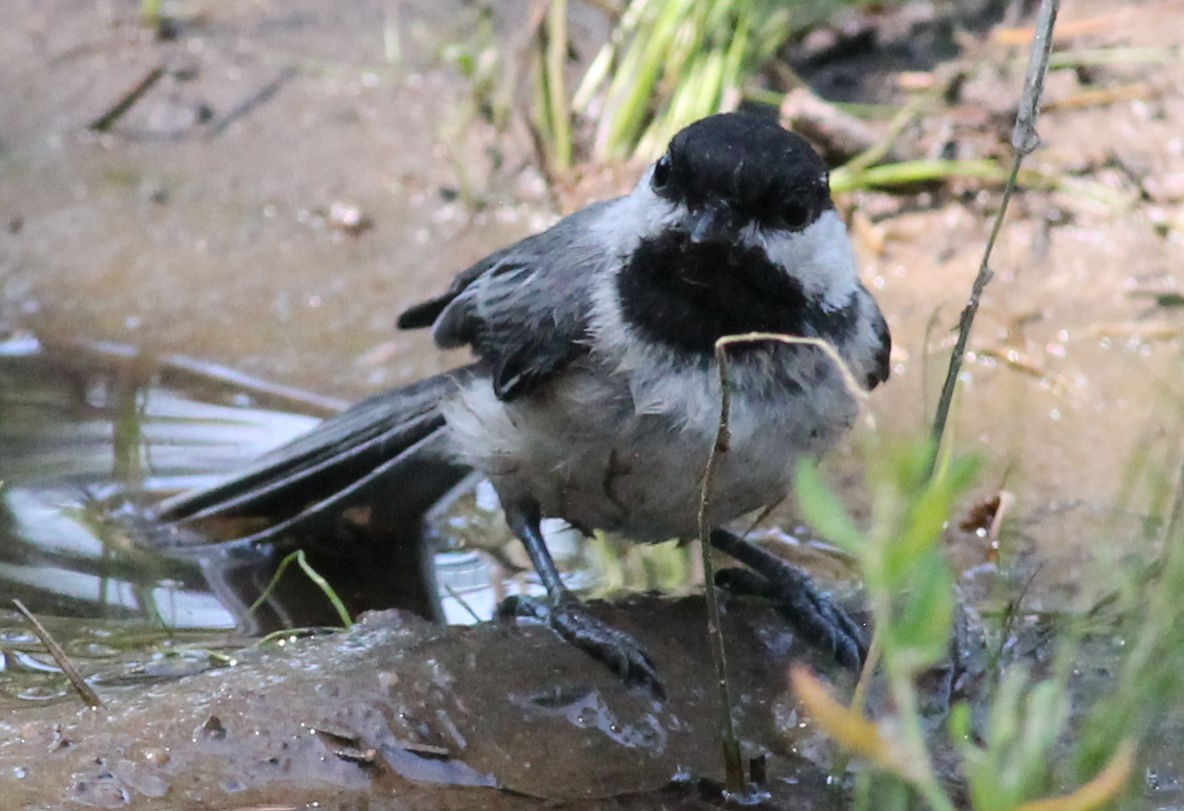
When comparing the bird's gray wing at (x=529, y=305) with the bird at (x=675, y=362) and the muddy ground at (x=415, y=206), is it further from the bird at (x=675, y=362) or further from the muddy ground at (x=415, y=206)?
the muddy ground at (x=415, y=206)

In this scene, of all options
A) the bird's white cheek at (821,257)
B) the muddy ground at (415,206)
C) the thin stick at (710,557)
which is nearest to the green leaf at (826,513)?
the thin stick at (710,557)

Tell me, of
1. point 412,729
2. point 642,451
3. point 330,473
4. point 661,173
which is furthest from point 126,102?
point 412,729


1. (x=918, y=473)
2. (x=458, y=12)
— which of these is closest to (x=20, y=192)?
(x=458, y=12)

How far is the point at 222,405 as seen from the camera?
454cm

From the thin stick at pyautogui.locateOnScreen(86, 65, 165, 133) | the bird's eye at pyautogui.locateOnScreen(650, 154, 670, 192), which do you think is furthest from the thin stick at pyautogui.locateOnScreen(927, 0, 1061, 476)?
the thin stick at pyautogui.locateOnScreen(86, 65, 165, 133)

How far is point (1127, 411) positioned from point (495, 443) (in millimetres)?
2246

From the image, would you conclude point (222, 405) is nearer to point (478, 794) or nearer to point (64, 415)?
point (64, 415)

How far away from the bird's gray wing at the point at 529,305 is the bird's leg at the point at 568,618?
0.41m

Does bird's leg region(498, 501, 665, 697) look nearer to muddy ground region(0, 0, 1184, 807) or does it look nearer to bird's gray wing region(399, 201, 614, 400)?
bird's gray wing region(399, 201, 614, 400)

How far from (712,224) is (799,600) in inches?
40.9

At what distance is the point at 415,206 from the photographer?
5.60 m

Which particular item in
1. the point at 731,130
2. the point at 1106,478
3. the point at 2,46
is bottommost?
the point at 1106,478

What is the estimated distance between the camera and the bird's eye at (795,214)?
2682 millimetres

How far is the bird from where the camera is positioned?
265cm
